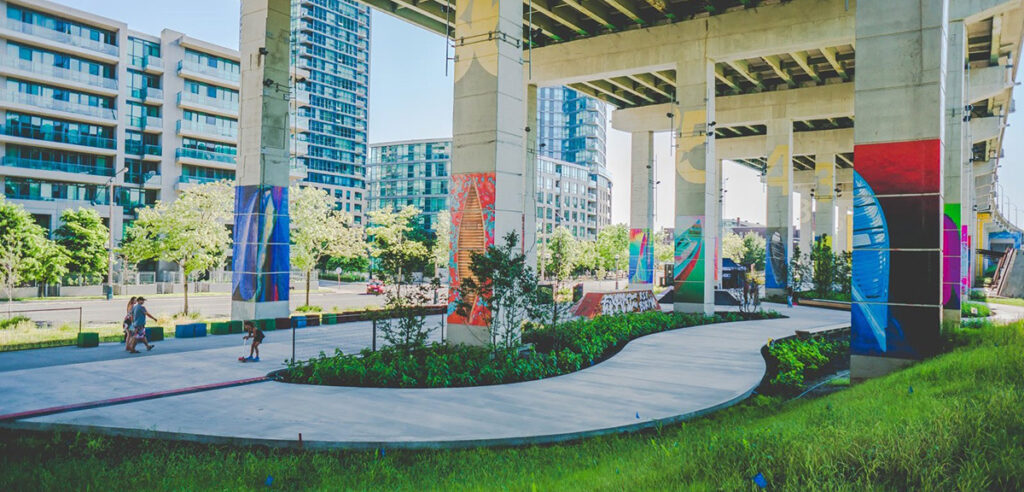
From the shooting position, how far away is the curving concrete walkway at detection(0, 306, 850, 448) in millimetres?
9266

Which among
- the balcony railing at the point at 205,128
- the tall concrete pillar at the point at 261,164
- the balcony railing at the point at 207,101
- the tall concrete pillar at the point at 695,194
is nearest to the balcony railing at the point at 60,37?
the balcony railing at the point at 207,101

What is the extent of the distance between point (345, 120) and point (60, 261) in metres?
87.3

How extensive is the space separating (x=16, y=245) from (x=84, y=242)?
1245cm

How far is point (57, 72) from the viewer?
52844 mm

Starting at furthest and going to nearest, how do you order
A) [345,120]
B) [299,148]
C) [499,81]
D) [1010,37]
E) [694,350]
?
1. [345,120]
2. [299,148]
3. [1010,37]
4. [694,350]
5. [499,81]

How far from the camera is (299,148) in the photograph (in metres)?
99.2

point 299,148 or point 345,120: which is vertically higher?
point 345,120

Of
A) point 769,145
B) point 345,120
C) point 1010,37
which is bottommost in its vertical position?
point 769,145

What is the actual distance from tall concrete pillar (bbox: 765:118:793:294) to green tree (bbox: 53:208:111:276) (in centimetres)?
4957

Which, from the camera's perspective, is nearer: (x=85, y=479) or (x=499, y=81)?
(x=85, y=479)

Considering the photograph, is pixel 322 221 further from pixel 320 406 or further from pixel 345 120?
pixel 345 120

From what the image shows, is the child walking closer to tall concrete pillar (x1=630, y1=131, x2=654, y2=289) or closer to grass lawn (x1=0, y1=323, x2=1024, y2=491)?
grass lawn (x1=0, y1=323, x2=1024, y2=491)

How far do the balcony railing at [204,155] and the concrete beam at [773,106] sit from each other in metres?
42.0

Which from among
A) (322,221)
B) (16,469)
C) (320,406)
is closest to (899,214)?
(320,406)
